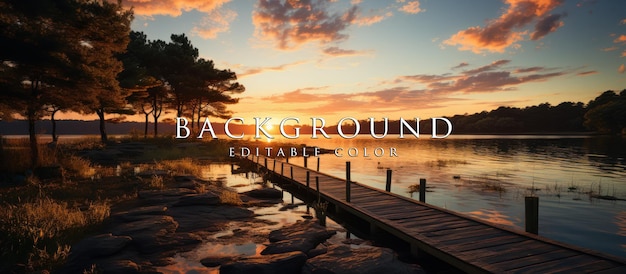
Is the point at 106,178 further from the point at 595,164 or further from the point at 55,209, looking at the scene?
the point at 595,164

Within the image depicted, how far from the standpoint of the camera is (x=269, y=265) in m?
7.46

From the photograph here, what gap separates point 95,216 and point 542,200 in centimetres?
2084

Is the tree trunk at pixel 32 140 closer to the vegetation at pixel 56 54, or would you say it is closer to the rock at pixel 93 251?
the vegetation at pixel 56 54

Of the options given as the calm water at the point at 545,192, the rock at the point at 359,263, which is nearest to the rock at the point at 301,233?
the rock at the point at 359,263

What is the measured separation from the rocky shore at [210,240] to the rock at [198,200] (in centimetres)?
4

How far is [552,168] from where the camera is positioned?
104ft

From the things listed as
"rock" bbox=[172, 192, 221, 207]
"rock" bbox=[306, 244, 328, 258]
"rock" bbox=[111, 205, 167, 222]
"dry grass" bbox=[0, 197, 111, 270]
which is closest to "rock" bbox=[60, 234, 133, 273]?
"dry grass" bbox=[0, 197, 111, 270]

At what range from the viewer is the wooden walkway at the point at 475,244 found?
6.71m

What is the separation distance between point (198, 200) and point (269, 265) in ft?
24.6

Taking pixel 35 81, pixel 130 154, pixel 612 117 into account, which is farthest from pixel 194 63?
pixel 612 117

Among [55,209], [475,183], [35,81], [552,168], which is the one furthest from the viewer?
[552,168]

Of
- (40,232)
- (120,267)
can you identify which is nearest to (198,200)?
(40,232)

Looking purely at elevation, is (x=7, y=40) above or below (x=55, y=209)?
above

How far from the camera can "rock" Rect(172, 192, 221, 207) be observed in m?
13.7
